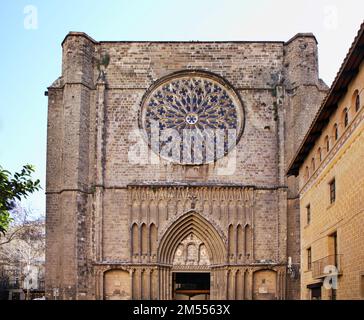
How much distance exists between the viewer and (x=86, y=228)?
99.1 feet

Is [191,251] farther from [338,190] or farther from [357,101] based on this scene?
[357,101]

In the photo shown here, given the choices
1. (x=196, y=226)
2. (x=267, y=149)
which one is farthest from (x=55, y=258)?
(x=267, y=149)

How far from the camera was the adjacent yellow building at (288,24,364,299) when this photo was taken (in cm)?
Answer: 1586

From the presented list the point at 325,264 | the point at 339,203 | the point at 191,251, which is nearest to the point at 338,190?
the point at 339,203

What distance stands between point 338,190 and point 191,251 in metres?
14.0

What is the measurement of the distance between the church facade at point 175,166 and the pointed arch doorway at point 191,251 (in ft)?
0.17

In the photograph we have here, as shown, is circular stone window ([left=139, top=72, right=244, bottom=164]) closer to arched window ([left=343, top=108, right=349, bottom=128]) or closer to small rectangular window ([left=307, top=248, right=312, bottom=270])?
small rectangular window ([left=307, top=248, right=312, bottom=270])

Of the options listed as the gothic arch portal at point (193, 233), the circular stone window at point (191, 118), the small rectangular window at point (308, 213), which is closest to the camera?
the small rectangular window at point (308, 213)

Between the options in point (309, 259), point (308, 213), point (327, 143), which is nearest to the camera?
point (327, 143)

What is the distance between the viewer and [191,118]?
31906 mm

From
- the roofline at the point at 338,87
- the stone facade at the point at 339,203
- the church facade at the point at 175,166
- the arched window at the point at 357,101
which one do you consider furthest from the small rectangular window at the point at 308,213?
the arched window at the point at 357,101

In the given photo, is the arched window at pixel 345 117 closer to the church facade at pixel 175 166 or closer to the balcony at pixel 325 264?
the balcony at pixel 325 264

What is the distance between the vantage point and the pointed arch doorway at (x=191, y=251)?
3052 centimetres
